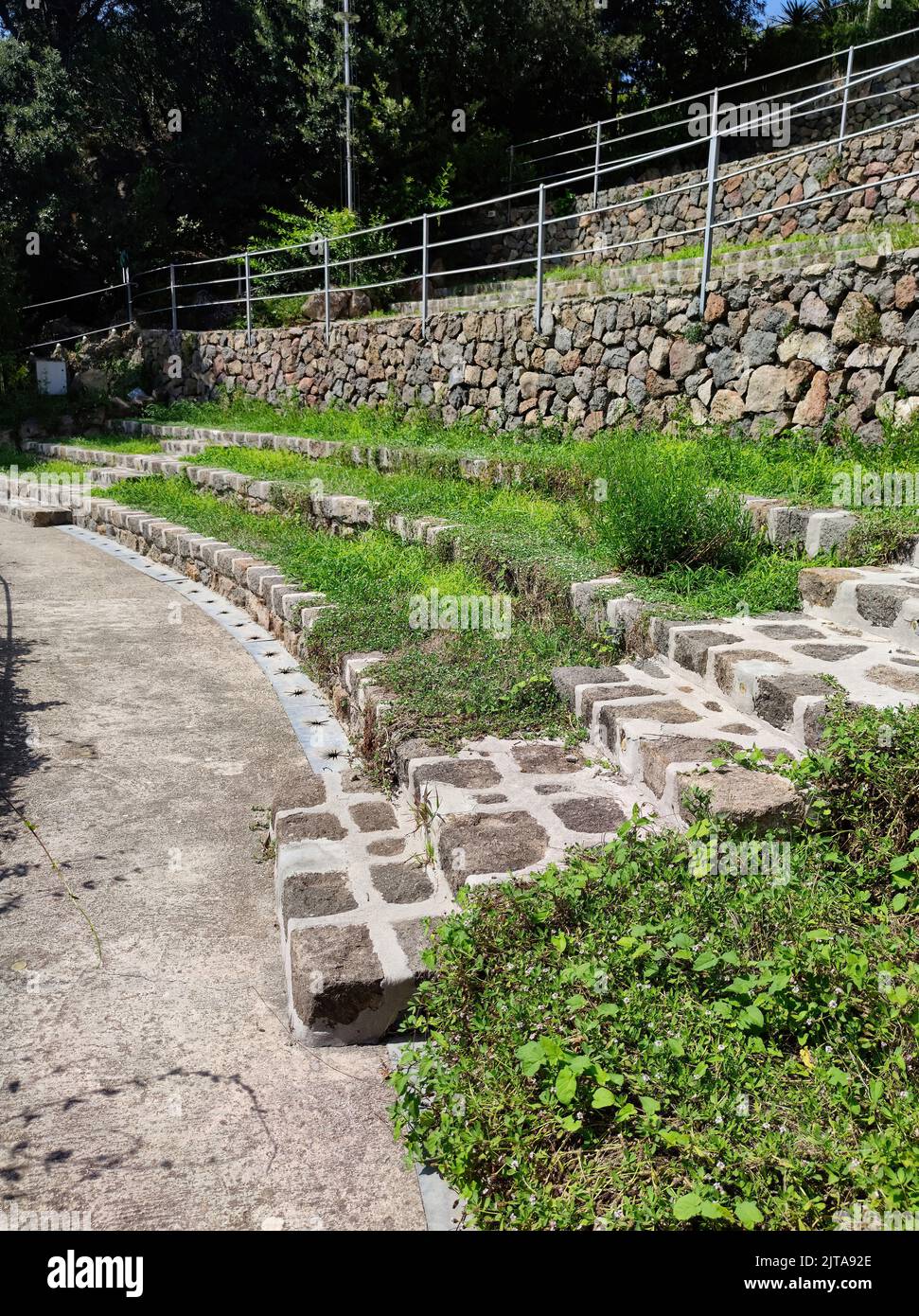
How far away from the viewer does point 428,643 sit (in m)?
5.10

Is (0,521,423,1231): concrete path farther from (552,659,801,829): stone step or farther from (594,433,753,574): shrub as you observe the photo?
(594,433,753,574): shrub

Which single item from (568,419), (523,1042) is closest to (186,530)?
(568,419)

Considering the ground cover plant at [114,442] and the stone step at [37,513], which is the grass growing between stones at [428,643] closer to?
the stone step at [37,513]

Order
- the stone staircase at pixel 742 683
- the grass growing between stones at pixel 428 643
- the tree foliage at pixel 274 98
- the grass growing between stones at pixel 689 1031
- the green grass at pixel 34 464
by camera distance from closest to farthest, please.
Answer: the grass growing between stones at pixel 689 1031 → the stone staircase at pixel 742 683 → the grass growing between stones at pixel 428 643 → the green grass at pixel 34 464 → the tree foliage at pixel 274 98

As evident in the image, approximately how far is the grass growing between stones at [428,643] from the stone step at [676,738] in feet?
0.74

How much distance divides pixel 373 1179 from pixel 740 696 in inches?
85.2

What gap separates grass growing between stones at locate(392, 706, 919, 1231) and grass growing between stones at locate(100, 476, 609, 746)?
48.2 inches

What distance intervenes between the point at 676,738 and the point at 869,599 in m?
1.35

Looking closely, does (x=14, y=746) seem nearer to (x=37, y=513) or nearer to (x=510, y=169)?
(x=37, y=513)

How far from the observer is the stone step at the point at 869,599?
4.04 meters

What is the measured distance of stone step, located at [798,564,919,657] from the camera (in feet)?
13.3

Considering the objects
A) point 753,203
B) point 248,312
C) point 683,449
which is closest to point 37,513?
point 248,312

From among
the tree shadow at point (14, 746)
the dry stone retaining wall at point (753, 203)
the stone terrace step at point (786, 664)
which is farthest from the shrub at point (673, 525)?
the dry stone retaining wall at point (753, 203)
